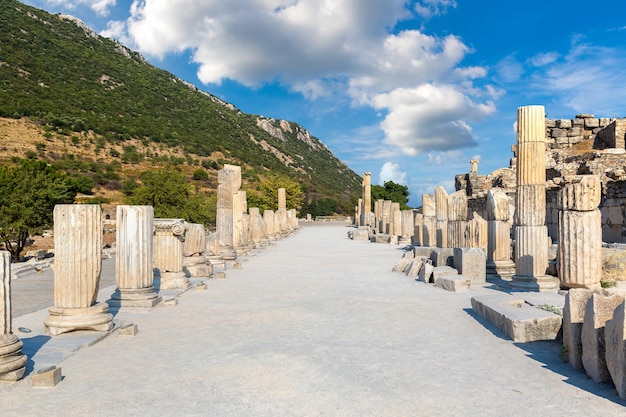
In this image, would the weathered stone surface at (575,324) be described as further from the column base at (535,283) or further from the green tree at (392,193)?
the green tree at (392,193)

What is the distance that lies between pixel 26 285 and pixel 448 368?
9911 mm

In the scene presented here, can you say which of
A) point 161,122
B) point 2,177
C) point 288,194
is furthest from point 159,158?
point 2,177

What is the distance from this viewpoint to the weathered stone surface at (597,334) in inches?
182

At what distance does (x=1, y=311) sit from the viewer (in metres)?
4.93

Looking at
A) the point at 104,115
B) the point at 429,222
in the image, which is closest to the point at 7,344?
the point at 429,222

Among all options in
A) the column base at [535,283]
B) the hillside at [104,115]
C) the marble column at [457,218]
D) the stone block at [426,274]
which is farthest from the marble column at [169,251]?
the hillside at [104,115]

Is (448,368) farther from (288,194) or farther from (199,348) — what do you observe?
(288,194)

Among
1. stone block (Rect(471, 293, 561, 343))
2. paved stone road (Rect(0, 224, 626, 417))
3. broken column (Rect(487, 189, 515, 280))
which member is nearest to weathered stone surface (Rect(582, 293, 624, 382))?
paved stone road (Rect(0, 224, 626, 417))

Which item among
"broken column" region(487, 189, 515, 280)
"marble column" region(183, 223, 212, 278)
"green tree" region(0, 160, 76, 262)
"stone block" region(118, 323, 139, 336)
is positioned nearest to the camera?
"stone block" region(118, 323, 139, 336)

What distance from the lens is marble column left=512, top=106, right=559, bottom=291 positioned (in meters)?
10.5

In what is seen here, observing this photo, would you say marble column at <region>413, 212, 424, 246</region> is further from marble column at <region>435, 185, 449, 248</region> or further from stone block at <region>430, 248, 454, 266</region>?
stone block at <region>430, 248, 454, 266</region>

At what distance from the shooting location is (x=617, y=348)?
4230 millimetres

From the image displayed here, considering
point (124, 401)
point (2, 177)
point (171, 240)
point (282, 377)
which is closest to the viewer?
point (124, 401)

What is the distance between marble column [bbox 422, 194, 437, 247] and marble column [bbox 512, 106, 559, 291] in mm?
8498
